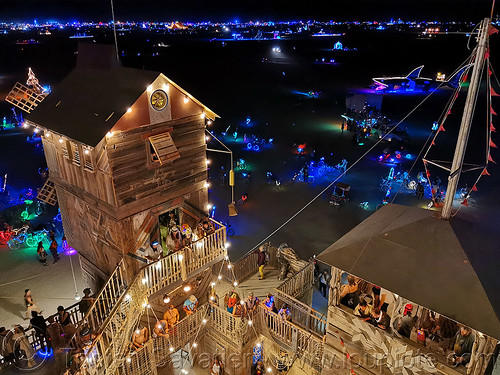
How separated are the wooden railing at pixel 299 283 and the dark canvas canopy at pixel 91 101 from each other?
10.2 m

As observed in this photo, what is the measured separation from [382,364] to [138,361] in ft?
29.1

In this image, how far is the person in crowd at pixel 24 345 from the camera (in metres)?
12.5

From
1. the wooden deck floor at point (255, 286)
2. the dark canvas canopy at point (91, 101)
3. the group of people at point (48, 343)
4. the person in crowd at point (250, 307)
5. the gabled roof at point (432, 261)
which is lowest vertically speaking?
the wooden deck floor at point (255, 286)

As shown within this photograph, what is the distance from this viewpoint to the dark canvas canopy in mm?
13031

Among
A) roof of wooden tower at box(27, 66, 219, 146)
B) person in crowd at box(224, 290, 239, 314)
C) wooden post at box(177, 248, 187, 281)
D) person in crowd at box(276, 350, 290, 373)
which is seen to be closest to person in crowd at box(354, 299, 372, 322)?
person in crowd at box(276, 350, 290, 373)

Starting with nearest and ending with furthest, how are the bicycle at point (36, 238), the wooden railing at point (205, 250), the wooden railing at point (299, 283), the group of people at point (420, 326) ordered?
1. the group of people at point (420, 326)
2. the wooden railing at point (205, 250)
3. the wooden railing at point (299, 283)
4. the bicycle at point (36, 238)

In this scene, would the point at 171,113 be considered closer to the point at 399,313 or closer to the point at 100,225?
the point at 100,225

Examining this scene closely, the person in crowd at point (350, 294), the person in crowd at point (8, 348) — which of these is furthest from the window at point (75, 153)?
the person in crowd at point (350, 294)

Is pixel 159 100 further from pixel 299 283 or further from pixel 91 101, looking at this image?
pixel 299 283

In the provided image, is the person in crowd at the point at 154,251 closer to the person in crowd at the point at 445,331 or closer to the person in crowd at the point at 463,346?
the person in crowd at the point at 445,331

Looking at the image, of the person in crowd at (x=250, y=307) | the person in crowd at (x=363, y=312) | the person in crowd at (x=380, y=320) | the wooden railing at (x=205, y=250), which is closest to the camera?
the person in crowd at (x=380, y=320)

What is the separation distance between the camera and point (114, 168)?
518 inches

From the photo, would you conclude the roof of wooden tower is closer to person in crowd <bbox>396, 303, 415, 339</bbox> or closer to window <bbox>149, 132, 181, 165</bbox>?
window <bbox>149, 132, 181, 165</bbox>

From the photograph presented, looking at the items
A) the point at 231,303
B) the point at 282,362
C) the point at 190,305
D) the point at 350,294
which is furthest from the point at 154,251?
the point at 350,294
